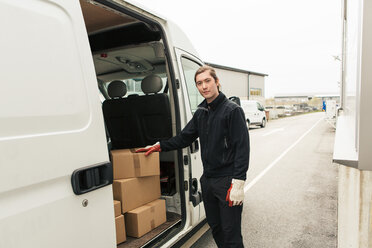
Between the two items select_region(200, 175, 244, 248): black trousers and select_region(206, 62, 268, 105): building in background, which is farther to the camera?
select_region(206, 62, 268, 105): building in background

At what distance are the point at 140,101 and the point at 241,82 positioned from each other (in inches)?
1074

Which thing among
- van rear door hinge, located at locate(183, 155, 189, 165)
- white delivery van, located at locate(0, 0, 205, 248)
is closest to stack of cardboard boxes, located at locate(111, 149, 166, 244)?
van rear door hinge, located at locate(183, 155, 189, 165)

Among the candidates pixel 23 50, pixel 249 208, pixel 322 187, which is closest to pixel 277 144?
pixel 322 187

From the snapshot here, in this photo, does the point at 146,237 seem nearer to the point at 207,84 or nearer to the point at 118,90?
the point at 207,84

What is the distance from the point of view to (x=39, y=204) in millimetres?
1303

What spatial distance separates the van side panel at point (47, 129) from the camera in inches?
47.1

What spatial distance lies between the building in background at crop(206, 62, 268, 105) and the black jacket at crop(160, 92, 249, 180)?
21.2 m

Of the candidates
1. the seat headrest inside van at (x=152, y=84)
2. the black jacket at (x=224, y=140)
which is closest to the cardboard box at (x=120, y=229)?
the black jacket at (x=224, y=140)

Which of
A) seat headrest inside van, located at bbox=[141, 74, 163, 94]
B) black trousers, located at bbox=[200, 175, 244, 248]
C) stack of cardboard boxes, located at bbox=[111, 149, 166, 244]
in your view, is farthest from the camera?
seat headrest inside van, located at bbox=[141, 74, 163, 94]

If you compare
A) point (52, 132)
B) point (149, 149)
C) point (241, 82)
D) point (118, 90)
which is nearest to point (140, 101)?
point (118, 90)

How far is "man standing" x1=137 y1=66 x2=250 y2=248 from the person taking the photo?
2.20 metres

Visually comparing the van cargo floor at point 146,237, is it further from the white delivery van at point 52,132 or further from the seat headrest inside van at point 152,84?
the seat headrest inside van at point 152,84

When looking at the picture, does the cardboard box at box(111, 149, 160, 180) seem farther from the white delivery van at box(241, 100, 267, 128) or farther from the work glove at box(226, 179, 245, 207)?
the white delivery van at box(241, 100, 267, 128)

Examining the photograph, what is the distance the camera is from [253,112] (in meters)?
18.6
